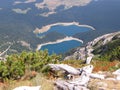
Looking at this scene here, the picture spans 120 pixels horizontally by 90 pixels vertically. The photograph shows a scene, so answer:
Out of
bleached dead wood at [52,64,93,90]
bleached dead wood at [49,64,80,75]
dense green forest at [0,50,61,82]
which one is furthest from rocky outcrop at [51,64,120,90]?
dense green forest at [0,50,61,82]

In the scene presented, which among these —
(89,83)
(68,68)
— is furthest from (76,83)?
(68,68)

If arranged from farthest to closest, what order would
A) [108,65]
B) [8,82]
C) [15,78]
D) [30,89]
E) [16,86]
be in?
[108,65] < [15,78] < [8,82] < [16,86] < [30,89]

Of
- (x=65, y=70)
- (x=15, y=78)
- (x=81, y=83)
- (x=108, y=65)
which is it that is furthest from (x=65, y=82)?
(x=108, y=65)

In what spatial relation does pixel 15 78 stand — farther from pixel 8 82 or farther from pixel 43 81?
pixel 43 81

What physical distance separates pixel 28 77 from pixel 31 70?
1.47 meters

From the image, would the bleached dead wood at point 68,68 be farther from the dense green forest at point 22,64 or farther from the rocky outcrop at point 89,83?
the dense green forest at point 22,64

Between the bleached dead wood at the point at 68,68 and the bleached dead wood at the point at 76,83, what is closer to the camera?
the bleached dead wood at the point at 76,83

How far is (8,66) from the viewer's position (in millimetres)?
19438

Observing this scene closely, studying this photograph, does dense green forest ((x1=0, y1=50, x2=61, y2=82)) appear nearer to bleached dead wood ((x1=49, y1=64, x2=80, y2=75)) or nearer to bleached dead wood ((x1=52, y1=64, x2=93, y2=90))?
bleached dead wood ((x1=49, y1=64, x2=80, y2=75))

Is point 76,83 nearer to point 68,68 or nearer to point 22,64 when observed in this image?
point 68,68

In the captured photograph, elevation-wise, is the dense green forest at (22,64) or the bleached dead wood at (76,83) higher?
the dense green forest at (22,64)

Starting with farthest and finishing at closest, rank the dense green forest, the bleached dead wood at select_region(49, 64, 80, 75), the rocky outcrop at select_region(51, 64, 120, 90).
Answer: the dense green forest
the bleached dead wood at select_region(49, 64, 80, 75)
the rocky outcrop at select_region(51, 64, 120, 90)

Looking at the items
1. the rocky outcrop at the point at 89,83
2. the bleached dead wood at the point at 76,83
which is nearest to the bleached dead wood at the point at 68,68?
the rocky outcrop at the point at 89,83

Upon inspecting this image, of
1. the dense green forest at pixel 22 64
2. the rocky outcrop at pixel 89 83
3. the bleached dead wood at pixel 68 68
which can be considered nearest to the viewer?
the rocky outcrop at pixel 89 83
